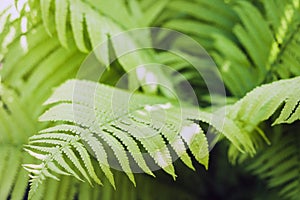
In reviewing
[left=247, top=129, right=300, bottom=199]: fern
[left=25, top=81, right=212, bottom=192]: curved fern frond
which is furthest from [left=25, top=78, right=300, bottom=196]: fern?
[left=247, top=129, right=300, bottom=199]: fern

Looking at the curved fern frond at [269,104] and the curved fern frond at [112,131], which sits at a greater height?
the curved fern frond at [269,104]

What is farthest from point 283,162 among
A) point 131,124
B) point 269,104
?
point 131,124

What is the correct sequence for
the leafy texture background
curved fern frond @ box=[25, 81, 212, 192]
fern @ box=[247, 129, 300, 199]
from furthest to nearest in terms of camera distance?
fern @ box=[247, 129, 300, 199]
the leafy texture background
curved fern frond @ box=[25, 81, 212, 192]

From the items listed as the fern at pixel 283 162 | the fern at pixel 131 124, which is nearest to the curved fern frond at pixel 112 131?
the fern at pixel 131 124

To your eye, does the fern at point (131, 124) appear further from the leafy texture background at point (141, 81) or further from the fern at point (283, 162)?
the fern at point (283, 162)

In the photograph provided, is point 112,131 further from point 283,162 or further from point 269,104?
point 283,162

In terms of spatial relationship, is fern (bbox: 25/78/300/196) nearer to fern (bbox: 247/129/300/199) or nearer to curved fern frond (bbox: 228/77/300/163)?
curved fern frond (bbox: 228/77/300/163)

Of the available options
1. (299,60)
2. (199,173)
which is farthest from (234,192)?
(299,60)

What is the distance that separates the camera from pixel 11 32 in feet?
3.59

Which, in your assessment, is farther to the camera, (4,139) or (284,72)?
(284,72)

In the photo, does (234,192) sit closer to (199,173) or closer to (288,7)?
(199,173)

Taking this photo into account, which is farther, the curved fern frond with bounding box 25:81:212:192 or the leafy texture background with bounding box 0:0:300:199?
the leafy texture background with bounding box 0:0:300:199

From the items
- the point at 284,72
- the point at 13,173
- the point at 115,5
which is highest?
the point at 115,5

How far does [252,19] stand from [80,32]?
40 centimetres
